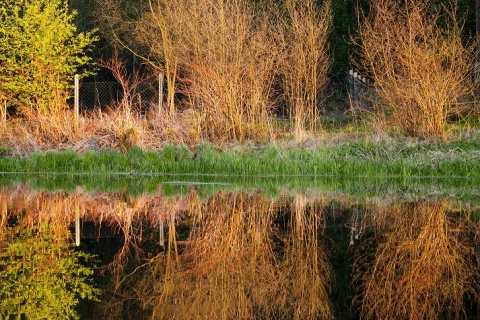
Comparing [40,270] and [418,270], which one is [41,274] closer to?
[40,270]

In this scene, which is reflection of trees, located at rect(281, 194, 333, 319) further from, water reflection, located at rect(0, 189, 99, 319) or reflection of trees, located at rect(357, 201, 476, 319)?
water reflection, located at rect(0, 189, 99, 319)

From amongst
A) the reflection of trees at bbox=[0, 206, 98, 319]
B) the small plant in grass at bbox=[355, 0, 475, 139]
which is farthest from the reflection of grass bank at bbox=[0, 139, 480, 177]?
the reflection of trees at bbox=[0, 206, 98, 319]

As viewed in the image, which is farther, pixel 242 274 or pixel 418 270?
pixel 418 270

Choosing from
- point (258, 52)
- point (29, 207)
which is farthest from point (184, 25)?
point (29, 207)

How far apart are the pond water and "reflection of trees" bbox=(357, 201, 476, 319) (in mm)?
15

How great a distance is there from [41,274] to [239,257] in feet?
6.44

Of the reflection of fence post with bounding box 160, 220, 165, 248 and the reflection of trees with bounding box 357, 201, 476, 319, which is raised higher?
the reflection of fence post with bounding box 160, 220, 165, 248

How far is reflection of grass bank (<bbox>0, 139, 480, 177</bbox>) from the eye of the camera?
1581 cm

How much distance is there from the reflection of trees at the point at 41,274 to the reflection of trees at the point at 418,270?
7.28 ft

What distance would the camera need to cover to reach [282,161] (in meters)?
16.3

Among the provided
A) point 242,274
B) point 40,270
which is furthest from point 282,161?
point 40,270

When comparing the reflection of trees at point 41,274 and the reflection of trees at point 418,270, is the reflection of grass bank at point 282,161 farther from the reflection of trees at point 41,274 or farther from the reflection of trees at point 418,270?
the reflection of trees at point 41,274

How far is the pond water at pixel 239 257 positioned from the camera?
5914mm

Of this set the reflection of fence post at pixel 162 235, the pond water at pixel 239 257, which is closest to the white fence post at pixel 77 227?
the pond water at pixel 239 257
